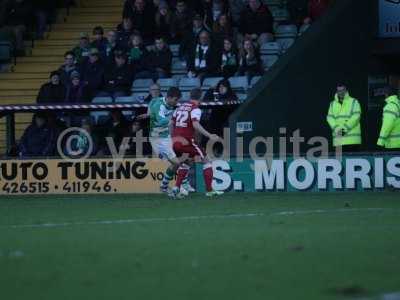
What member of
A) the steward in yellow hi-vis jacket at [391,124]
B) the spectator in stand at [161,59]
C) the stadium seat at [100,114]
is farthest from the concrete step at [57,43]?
the steward in yellow hi-vis jacket at [391,124]

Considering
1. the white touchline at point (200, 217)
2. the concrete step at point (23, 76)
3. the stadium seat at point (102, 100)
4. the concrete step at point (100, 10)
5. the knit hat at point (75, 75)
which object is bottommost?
the white touchline at point (200, 217)

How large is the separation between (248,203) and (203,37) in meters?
6.23

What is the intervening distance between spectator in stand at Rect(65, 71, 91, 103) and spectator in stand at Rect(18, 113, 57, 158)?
826mm

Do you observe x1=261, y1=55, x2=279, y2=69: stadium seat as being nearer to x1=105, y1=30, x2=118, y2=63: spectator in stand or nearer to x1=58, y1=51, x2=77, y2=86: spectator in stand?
x1=105, y1=30, x2=118, y2=63: spectator in stand

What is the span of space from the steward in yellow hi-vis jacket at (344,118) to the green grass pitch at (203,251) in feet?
12.6

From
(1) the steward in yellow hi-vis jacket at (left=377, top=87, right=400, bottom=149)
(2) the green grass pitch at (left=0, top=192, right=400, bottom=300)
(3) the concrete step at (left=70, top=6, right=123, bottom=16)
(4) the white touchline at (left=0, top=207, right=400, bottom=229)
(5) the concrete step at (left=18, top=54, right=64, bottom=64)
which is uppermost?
(3) the concrete step at (left=70, top=6, right=123, bottom=16)

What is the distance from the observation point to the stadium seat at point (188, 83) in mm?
23172

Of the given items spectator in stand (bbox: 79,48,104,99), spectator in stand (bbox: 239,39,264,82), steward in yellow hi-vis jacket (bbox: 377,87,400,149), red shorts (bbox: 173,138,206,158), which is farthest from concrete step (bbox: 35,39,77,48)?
steward in yellow hi-vis jacket (bbox: 377,87,400,149)

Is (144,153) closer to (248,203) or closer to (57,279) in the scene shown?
(248,203)

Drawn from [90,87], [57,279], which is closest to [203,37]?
[90,87]

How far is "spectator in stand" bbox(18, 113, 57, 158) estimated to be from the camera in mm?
22641

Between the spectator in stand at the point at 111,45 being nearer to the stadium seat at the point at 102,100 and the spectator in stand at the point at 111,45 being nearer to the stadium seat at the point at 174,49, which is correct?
→ the stadium seat at the point at 102,100

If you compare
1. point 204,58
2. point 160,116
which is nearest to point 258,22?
point 204,58

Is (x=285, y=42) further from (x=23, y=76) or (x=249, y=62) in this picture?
(x=23, y=76)
